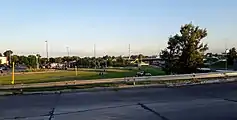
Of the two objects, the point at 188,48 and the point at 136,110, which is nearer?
the point at 136,110

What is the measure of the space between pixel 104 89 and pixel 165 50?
33491 millimetres

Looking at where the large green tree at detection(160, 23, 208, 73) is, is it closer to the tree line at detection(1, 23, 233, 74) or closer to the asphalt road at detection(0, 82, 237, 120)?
the tree line at detection(1, 23, 233, 74)

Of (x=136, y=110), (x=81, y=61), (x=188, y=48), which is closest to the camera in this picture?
(x=136, y=110)

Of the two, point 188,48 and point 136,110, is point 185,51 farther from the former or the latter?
point 136,110

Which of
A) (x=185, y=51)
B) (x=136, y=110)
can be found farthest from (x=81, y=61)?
(x=136, y=110)

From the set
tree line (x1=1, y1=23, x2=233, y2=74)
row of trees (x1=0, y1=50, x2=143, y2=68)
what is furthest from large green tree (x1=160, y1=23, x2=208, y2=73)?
row of trees (x1=0, y1=50, x2=143, y2=68)

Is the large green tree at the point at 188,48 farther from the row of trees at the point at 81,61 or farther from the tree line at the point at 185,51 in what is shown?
the row of trees at the point at 81,61

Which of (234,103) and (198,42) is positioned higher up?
(198,42)

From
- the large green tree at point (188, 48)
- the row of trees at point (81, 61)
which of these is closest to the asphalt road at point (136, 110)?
the large green tree at point (188, 48)

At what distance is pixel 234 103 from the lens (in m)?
11.7

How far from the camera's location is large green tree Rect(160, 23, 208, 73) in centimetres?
4719

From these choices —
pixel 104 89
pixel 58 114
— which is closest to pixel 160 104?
pixel 58 114

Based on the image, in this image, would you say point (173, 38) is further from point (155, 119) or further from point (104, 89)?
point (155, 119)

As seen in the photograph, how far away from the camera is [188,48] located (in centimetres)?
4769
